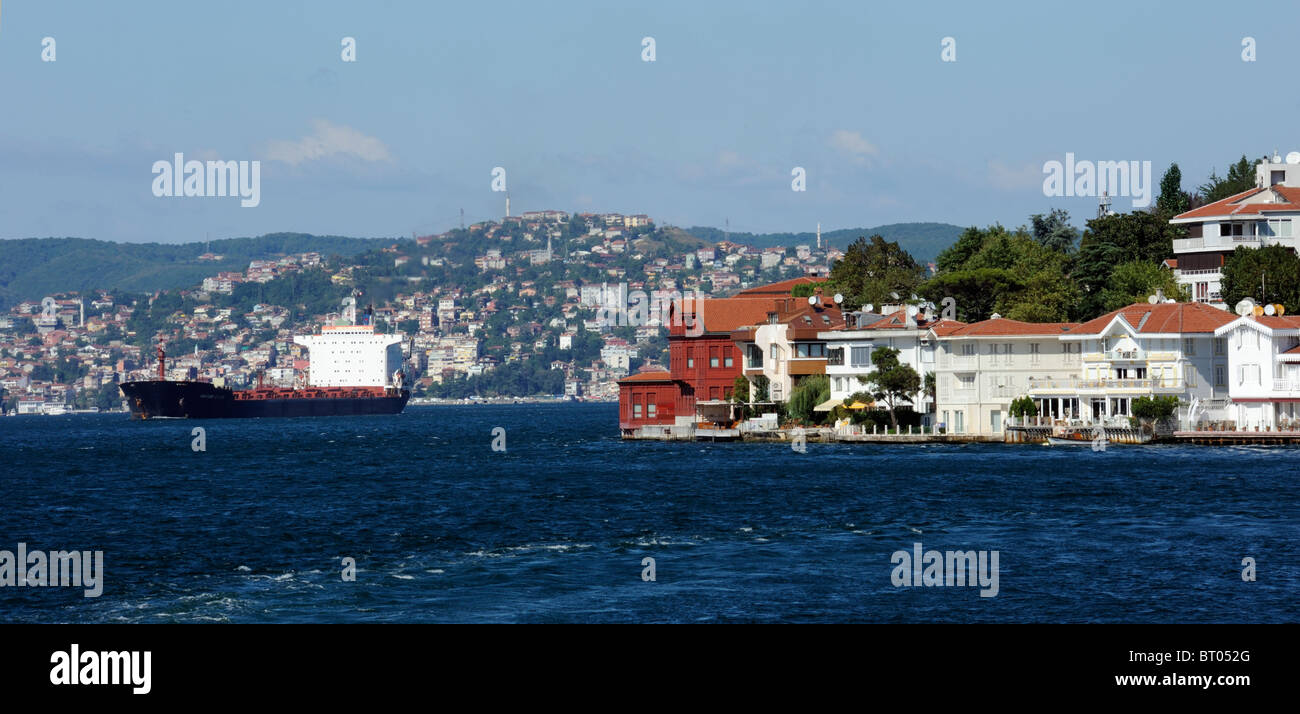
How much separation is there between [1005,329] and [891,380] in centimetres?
668

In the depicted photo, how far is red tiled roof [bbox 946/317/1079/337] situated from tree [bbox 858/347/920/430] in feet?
10.7

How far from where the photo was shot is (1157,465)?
200ft

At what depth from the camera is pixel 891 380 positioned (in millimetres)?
82688

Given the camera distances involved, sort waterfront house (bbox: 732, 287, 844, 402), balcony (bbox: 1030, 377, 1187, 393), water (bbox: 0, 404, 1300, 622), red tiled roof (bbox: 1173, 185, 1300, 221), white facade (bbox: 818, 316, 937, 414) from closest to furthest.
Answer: water (bbox: 0, 404, 1300, 622), balcony (bbox: 1030, 377, 1187, 393), white facade (bbox: 818, 316, 937, 414), waterfront house (bbox: 732, 287, 844, 402), red tiled roof (bbox: 1173, 185, 1300, 221)

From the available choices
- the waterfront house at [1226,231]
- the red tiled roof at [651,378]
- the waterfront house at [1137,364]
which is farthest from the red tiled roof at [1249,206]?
the red tiled roof at [651,378]

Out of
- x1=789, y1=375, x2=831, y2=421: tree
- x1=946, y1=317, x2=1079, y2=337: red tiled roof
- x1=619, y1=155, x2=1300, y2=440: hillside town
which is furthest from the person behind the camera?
x1=789, y1=375, x2=831, y2=421: tree

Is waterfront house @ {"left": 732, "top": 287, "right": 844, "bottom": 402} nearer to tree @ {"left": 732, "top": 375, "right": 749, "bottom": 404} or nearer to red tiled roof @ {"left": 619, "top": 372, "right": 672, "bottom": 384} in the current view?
tree @ {"left": 732, "top": 375, "right": 749, "bottom": 404}

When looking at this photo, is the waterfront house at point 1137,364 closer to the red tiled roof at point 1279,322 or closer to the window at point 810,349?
the red tiled roof at point 1279,322

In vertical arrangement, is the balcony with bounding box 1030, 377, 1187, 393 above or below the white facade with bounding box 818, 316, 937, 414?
below

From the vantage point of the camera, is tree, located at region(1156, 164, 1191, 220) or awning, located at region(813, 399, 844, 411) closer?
awning, located at region(813, 399, 844, 411)

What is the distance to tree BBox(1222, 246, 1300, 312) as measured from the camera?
8594 cm

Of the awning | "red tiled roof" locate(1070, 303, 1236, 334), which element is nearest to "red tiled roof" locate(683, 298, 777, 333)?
the awning
